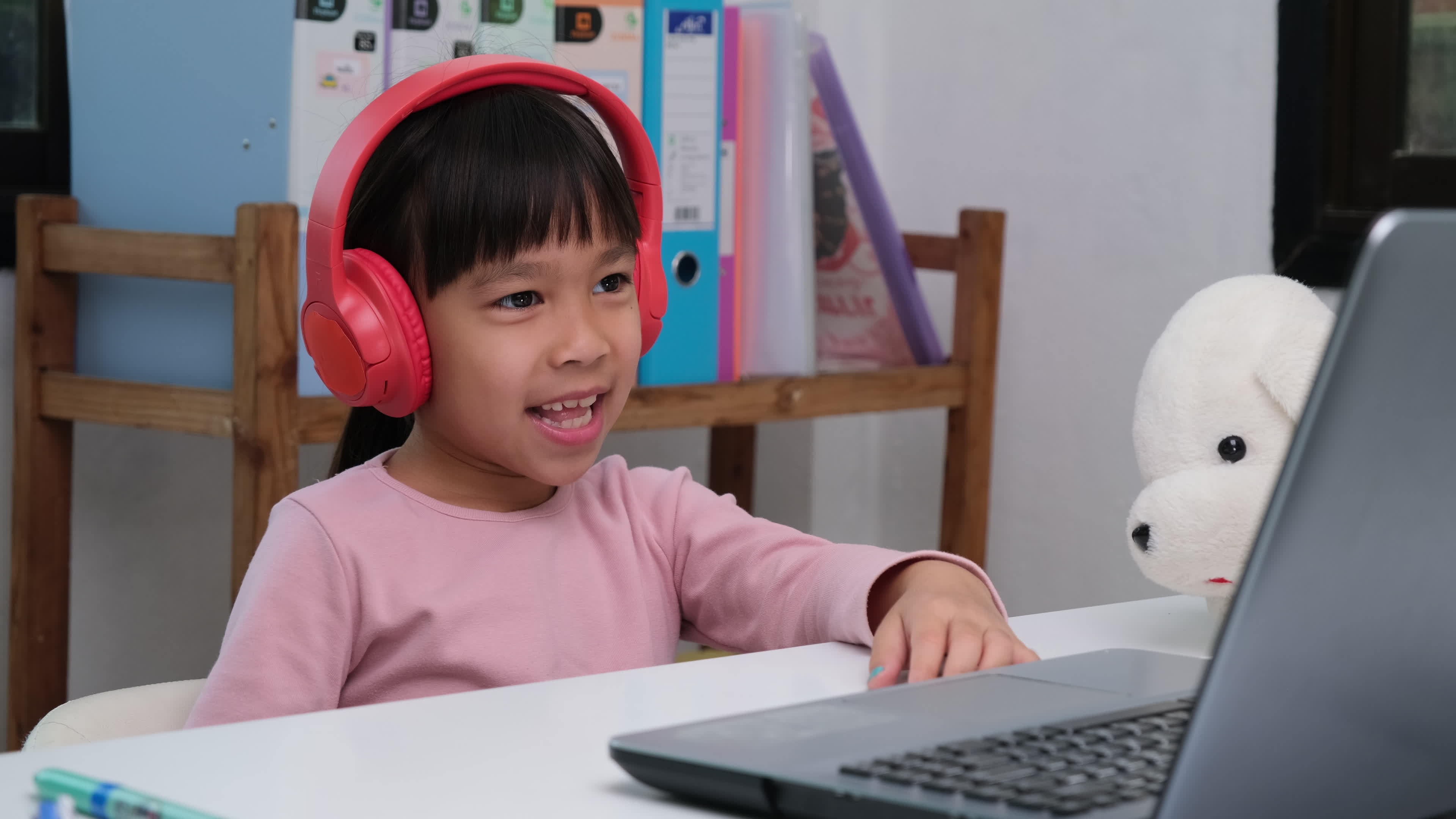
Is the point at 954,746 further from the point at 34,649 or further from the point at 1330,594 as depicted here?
the point at 34,649

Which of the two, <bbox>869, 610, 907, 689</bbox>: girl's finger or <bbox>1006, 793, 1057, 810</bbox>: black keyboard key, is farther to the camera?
<bbox>869, 610, 907, 689</bbox>: girl's finger

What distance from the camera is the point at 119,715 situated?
2.44ft

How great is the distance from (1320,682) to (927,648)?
0.32 meters

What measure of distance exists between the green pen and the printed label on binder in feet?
3.68

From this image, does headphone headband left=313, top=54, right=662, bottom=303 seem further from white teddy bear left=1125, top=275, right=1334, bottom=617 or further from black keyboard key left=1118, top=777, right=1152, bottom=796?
black keyboard key left=1118, top=777, right=1152, bottom=796

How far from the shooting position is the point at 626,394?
0.88m

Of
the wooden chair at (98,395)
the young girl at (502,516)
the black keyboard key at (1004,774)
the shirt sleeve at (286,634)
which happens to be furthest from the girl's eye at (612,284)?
the black keyboard key at (1004,774)

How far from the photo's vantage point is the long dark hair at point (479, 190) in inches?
33.2

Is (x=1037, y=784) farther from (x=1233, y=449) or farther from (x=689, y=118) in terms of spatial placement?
(x=689, y=118)

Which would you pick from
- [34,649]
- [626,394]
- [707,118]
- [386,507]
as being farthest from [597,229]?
[34,649]

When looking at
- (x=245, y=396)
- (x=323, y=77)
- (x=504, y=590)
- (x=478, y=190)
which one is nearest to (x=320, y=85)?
(x=323, y=77)

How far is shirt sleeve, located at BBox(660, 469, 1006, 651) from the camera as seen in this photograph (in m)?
0.76

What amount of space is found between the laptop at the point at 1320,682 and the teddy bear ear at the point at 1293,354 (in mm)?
340

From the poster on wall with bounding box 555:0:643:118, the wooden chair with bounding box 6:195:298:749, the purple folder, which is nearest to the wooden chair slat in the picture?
the wooden chair with bounding box 6:195:298:749
